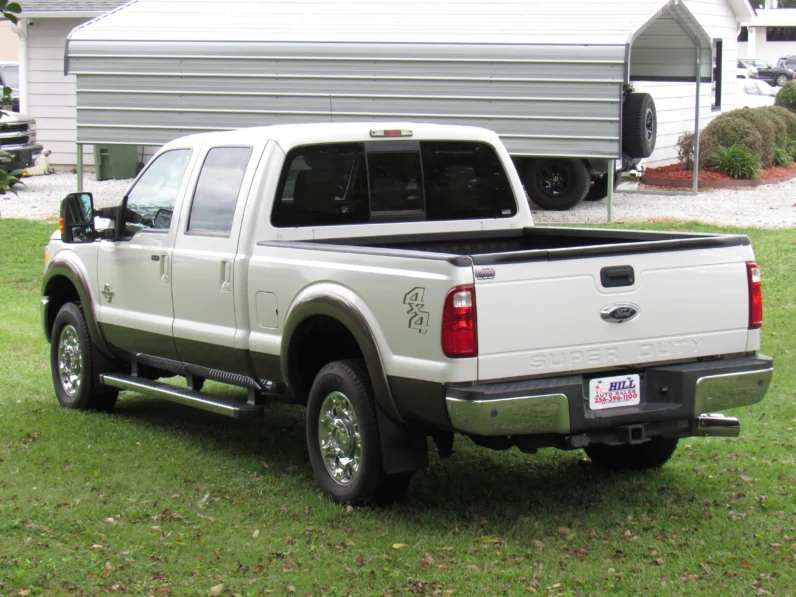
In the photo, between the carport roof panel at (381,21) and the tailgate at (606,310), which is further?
the carport roof panel at (381,21)

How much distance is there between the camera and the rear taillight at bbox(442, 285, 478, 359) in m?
5.57

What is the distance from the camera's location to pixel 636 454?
713 cm

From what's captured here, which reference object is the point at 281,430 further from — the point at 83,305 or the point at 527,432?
the point at 527,432

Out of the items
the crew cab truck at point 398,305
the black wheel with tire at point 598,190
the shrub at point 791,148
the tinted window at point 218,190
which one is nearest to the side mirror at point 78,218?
the crew cab truck at point 398,305

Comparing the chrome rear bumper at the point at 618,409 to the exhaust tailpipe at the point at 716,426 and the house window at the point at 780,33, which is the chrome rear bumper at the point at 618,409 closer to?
the exhaust tailpipe at the point at 716,426

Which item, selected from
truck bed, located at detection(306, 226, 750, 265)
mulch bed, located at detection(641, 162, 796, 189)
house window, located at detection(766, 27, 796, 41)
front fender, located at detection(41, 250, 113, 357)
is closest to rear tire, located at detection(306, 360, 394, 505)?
truck bed, located at detection(306, 226, 750, 265)

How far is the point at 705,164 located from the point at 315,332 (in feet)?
59.1

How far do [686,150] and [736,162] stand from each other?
118 cm

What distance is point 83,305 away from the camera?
8781 mm

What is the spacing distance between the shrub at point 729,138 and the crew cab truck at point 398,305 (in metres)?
16.5

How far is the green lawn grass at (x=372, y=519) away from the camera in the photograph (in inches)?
214

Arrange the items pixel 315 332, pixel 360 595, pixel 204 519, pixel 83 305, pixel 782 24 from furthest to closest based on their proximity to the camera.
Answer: pixel 782 24
pixel 83 305
pixel 315 332
pixel 204 519
pixel 360 595

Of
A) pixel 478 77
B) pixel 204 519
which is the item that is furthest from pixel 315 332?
pixel 478 77

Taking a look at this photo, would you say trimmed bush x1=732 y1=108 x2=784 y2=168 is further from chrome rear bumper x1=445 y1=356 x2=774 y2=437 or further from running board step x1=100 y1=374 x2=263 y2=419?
chrome rear bumper x1=445 y1=356 x2=774 y2=437
